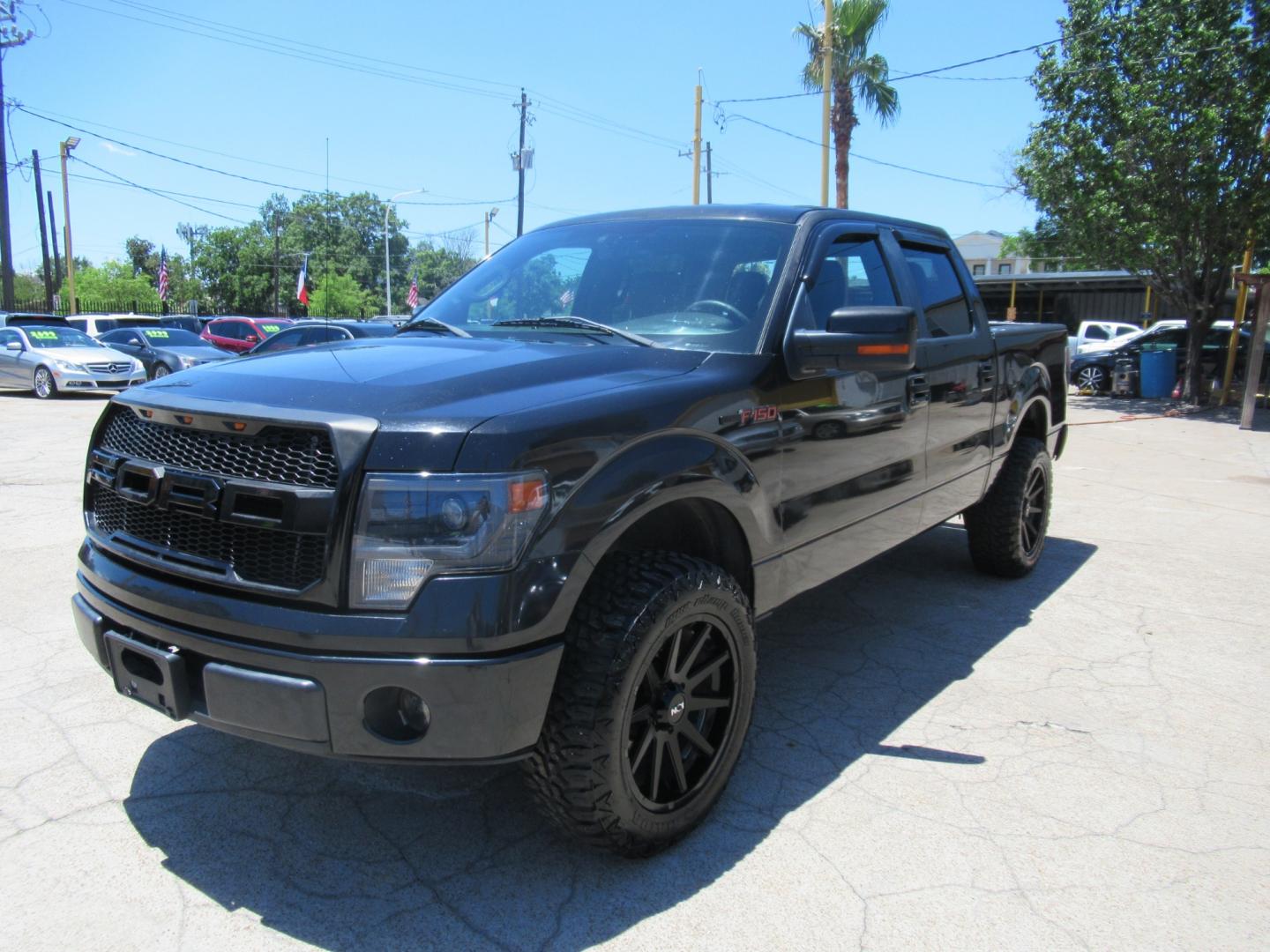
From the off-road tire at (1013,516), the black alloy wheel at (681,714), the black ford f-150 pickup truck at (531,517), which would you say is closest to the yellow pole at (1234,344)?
the off-road tire at (1013,516)

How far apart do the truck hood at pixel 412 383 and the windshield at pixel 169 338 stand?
19.3 metres

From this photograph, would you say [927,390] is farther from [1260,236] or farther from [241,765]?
[1260,236]

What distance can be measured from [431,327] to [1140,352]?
19.3m

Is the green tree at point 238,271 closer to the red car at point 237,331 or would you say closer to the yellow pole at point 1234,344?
the red car at point 237,331

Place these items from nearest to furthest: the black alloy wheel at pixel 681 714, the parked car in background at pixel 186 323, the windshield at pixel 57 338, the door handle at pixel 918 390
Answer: the black alloy wheel at pixel 681 714
the door handle at pixel 918 390
the windshield at pixel 57 338
the parked car in background at pixel 186 323

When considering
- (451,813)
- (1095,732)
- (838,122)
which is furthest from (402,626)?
(838,122)

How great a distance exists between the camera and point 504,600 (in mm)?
2066

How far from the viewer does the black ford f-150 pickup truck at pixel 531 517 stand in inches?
81.7

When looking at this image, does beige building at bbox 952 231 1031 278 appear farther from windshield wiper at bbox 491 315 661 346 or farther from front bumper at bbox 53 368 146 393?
windshield wiper at bbox 491 315 661 346

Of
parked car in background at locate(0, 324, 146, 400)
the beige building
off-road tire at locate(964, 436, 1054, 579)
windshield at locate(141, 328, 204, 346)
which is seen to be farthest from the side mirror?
the beige building

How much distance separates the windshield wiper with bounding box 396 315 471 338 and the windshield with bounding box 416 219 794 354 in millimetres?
20

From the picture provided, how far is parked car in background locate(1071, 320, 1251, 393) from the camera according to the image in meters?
19.0

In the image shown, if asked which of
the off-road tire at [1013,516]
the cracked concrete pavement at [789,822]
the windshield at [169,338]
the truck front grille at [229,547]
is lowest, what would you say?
the cracked concrete pavement at [789,822]

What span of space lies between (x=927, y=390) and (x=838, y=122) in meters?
21.0
